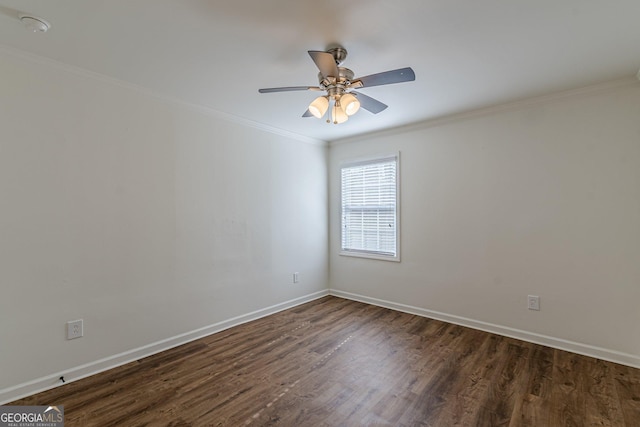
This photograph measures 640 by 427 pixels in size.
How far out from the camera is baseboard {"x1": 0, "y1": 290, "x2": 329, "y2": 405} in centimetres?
201

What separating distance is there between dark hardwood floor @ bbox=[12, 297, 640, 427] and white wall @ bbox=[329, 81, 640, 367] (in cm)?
34

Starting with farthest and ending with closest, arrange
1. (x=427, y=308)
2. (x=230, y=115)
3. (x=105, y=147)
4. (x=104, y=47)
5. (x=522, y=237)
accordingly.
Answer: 1. (x=427, y=308)
2. (x=230, y=115)
3. (x=522, y=237)
4. (x=105, y=147)
5. (x=104, y=47)

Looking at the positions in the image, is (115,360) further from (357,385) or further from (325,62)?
(325,62)

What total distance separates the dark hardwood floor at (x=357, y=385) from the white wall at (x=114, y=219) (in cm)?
34

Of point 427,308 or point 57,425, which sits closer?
point 57,425

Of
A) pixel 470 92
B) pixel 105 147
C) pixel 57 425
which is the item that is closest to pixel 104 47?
pixel 105 147

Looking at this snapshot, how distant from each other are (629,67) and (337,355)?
330cm

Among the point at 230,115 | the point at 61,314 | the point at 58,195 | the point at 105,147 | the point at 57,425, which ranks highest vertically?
the point at 230,115

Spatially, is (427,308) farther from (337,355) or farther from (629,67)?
(629,67)

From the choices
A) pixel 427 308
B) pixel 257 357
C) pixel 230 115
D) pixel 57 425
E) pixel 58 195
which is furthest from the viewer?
pixel 427 308

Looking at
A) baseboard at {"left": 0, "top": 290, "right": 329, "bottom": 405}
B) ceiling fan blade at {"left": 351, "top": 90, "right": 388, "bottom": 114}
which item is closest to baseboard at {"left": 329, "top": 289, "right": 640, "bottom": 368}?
baseboard at {"left": 0, "top": 290, "right": 329, "bottom": 405}

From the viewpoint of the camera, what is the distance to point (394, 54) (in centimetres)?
209

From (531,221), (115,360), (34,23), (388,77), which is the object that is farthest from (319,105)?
(115,360)

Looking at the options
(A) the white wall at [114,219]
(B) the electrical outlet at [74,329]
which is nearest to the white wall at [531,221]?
(A) the white wall at [114,219]
